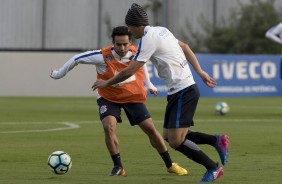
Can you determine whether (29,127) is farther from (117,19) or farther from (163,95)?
(117,19)

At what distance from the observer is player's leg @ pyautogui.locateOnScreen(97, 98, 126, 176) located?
523 inches

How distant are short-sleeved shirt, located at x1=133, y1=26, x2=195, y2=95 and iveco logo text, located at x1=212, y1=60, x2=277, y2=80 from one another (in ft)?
91.2

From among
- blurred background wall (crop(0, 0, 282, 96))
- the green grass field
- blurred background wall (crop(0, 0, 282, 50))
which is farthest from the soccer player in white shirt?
blurred background wall (crop(0, 0, 282, 50))

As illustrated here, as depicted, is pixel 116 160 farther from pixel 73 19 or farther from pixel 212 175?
pixel 73 19

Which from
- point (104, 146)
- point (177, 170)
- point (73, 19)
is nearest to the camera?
point (177, 170)

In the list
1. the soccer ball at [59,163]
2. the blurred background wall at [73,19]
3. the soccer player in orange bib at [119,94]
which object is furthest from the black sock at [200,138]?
the blurred background wall at [73,19]

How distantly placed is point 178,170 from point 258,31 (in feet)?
143

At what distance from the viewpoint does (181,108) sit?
12.3 m

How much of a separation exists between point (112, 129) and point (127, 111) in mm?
469

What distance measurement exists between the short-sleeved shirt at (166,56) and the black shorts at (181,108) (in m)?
0.08

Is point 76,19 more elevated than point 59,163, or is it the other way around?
point 59,163

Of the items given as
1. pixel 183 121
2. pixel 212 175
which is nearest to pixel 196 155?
pixel 212 175

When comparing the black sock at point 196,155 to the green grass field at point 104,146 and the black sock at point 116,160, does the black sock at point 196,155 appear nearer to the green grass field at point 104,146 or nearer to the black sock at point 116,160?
the green grass field at point 104,146

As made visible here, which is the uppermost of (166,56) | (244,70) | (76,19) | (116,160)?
(166,56)
